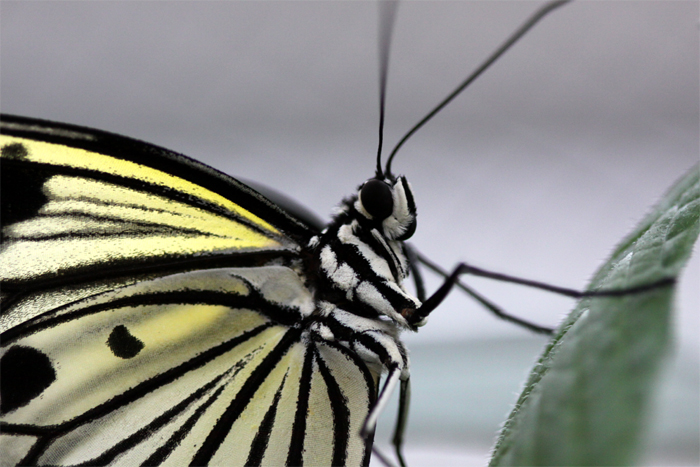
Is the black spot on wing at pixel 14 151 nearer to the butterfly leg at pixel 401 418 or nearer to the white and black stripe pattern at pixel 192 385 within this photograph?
the white and black stripe pattern at pixel 192 385

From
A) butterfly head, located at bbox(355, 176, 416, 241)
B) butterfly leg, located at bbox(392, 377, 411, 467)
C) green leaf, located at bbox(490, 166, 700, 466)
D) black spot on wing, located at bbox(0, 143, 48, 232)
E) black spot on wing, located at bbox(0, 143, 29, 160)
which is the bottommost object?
green leaf, located at bbox(490, 166, 700, 466)

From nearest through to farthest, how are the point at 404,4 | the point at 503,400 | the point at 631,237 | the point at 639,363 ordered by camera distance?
the point at 639,363 < the point at 631,237 < the point at 503,400 < the point at 404,4

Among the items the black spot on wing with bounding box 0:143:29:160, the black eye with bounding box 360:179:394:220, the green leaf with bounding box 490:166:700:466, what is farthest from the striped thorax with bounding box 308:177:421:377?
the black spot on wing with bounding box 0:143:29:160

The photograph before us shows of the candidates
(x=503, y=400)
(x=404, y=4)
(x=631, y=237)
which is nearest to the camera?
(x=631, y=237)

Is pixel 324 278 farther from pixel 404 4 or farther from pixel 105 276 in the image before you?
pixel 404 4

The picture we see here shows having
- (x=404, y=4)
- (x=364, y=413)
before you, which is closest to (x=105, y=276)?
(x=364, y=413)

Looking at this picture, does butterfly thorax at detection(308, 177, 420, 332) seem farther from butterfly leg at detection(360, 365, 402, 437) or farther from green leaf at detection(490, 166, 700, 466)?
green leaf at detection(490, 166, 700, 466)

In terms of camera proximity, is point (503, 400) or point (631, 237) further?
point (503, 400)
